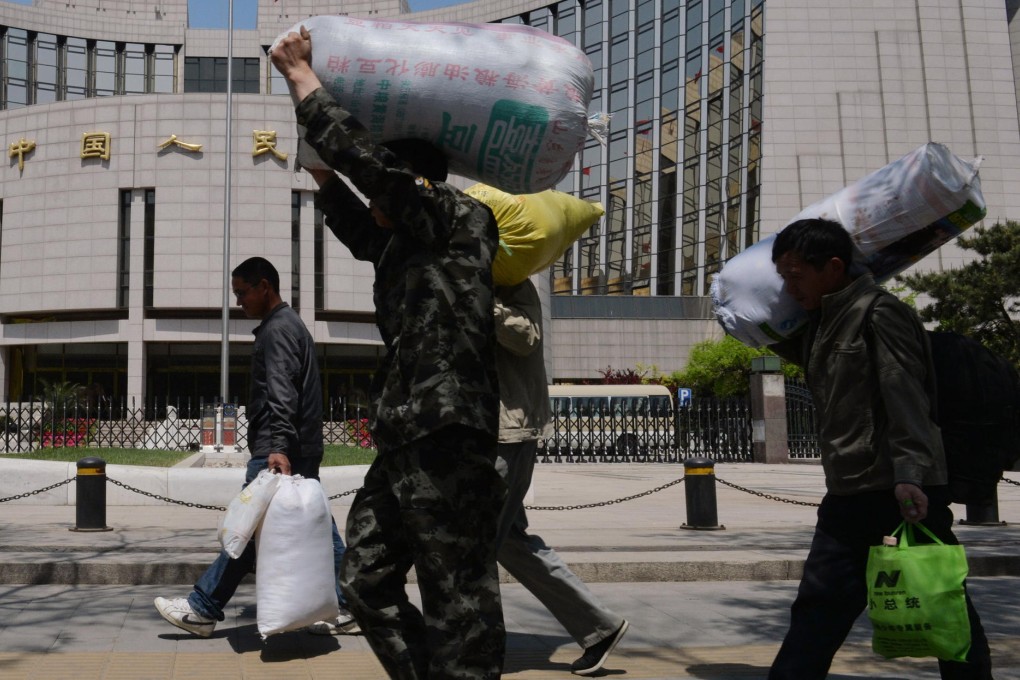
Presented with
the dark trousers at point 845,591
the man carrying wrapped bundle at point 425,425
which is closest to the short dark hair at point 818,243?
the dark trousers at point 845,591

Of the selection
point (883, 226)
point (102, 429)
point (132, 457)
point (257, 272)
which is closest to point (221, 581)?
point (257, 272)

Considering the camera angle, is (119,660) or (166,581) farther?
(166,581)

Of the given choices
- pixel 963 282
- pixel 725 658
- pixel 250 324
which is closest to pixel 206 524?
pixel 725 658

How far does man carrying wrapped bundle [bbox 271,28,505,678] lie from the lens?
2.49 meters

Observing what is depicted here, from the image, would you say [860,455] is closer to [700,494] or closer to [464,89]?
[464,89]

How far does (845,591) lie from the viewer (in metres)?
3.10

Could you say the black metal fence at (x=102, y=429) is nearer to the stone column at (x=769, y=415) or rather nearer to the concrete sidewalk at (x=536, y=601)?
the concrete sidewalk at (x=536, y=601)

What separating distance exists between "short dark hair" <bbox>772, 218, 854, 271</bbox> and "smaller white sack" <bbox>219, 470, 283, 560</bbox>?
238 centimetres

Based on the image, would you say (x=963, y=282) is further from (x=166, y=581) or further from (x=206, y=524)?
(x=166, y=581)

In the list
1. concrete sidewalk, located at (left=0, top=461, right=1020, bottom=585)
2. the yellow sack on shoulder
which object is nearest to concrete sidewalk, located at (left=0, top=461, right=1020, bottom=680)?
concrete sidewalk, located at (left=0, top=461, right=1020, bottom=585)

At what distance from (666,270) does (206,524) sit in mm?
54050

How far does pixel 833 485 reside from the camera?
3188 millimetres

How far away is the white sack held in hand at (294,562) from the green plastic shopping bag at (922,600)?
2315mm

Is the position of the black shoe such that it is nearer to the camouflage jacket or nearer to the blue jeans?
the blue jeans
